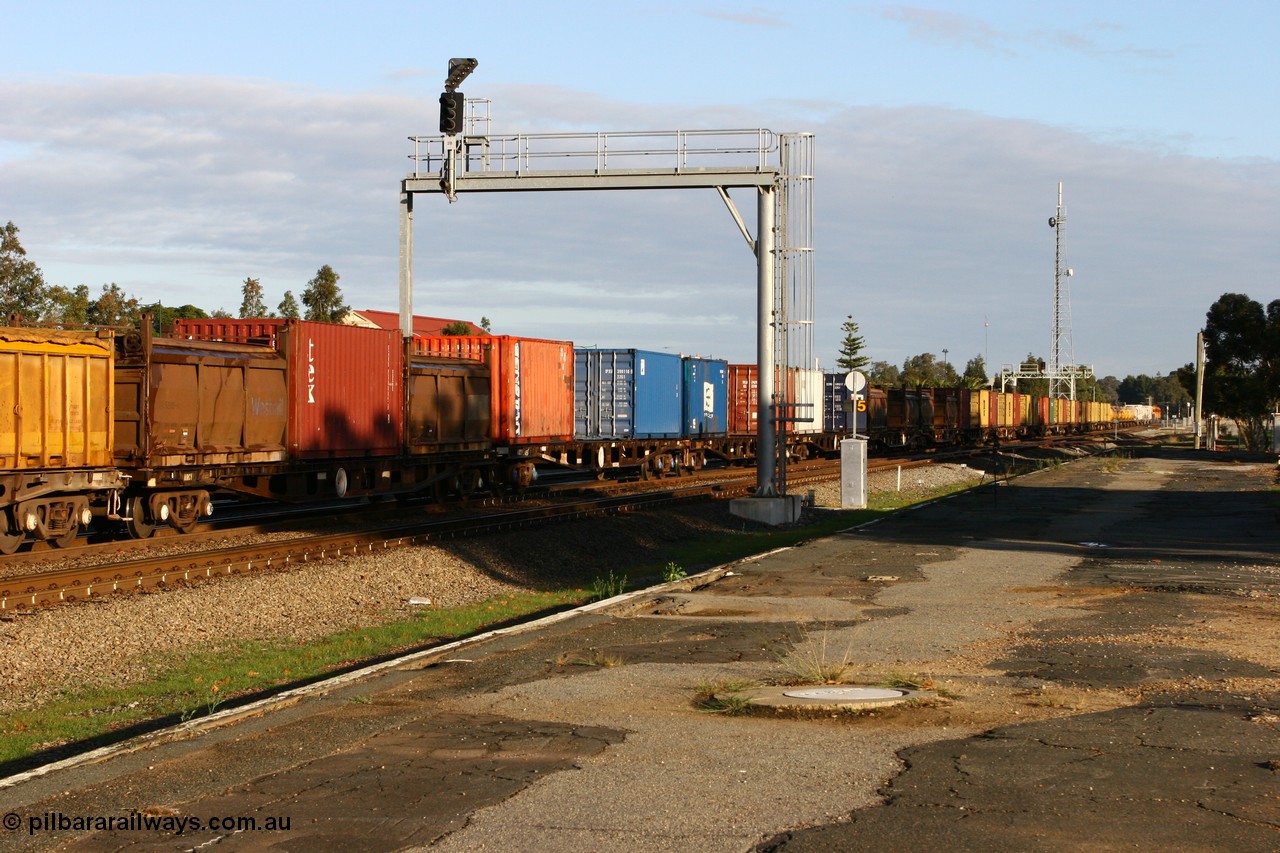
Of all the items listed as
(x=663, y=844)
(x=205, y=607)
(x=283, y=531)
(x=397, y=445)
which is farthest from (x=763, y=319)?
(x=663, y=844)

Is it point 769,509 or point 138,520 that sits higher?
point 138,520

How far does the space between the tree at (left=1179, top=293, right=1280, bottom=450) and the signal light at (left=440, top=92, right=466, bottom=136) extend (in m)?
56.5

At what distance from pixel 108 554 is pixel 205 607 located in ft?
15.7

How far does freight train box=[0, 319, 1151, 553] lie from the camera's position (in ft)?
61.0

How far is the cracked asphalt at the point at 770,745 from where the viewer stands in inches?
241

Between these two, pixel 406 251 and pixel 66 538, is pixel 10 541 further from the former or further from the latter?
pixel 406 251

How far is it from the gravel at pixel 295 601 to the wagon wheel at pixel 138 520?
15.0 feet

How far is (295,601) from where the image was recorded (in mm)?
15586

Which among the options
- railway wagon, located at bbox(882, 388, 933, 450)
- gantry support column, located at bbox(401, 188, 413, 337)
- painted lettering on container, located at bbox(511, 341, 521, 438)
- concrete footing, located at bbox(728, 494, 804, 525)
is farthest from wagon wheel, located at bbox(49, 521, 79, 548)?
railway wagon, located at bbox(882, 388, 933, 450)

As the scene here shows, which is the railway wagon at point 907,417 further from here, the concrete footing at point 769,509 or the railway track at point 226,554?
the concrete footing at point 769,509

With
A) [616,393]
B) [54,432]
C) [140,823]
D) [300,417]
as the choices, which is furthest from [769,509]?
[140,823]

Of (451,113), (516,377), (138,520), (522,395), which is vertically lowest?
(138,520)

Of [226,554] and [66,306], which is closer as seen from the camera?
[226,554]

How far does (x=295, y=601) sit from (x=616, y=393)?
22.2 m
